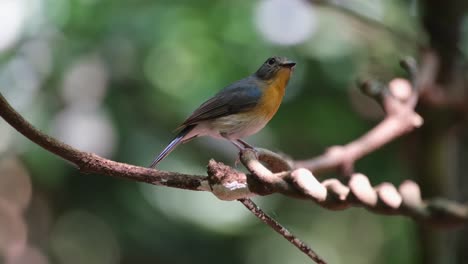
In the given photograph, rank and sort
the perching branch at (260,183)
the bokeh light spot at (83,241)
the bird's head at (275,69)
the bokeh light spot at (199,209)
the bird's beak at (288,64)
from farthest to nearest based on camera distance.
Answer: the bokeh light spot at (83,241), the bokeh light spot at (199,209), the bird's head at (275,69), the bird's beak at (288,64), the perching branch at (260,183)

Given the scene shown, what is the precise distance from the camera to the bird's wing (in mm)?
3438

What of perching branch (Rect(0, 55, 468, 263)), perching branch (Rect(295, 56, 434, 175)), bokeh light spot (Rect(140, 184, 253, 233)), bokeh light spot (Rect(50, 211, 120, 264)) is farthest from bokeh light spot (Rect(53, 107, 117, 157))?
perching branch (Rect(0, 55, 468, 263))

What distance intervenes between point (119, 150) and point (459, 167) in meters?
2.27

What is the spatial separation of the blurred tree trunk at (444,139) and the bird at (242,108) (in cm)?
115

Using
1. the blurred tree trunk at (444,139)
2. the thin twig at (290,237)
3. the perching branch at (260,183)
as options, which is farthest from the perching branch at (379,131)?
the thin twig at (290,237)

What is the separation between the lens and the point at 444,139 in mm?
4316

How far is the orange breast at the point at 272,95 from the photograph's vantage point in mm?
3521

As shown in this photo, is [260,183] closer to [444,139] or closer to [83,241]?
[444,139]

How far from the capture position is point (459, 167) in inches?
180

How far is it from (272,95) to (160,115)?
1666 mm

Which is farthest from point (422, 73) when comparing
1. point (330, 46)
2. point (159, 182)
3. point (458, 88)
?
point (159, 182)

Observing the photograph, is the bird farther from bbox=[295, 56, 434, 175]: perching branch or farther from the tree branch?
the tree branch

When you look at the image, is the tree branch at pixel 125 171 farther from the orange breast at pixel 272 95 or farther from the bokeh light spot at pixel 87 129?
the bokeh light spot at pixel 87 129

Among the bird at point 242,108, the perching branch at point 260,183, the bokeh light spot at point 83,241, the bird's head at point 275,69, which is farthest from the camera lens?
the bokeh light spot at point 83,241
